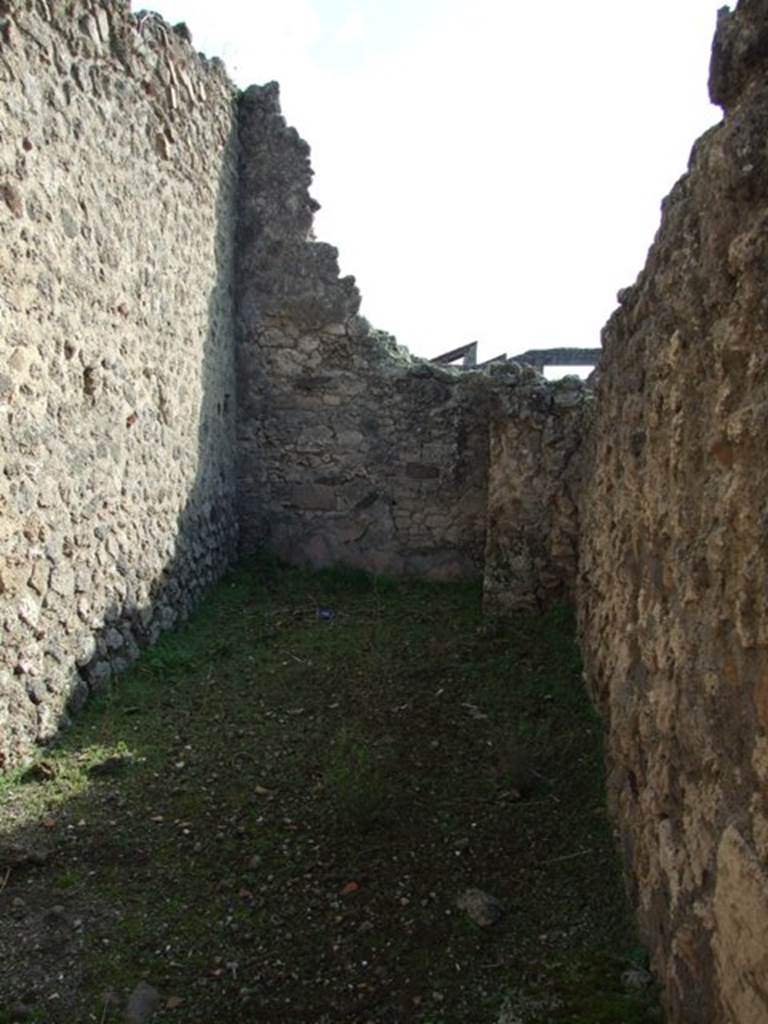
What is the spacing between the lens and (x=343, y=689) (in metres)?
4.86

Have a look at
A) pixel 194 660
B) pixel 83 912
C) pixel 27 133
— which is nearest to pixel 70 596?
pixel 194 660

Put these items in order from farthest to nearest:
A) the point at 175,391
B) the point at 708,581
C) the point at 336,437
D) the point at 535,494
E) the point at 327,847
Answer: the point at 336,437 < the point at 175,391 < the point at 535,494 < the point at 327,847 < the point at 708,581

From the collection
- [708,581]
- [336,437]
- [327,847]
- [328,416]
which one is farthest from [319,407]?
[708,581]

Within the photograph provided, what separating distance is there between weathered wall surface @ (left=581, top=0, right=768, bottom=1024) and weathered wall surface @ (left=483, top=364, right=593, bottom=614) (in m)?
2.27

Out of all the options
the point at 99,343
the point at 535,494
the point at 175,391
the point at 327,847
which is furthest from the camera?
the point at 175,391

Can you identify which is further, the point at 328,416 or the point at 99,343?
the point at 328,416

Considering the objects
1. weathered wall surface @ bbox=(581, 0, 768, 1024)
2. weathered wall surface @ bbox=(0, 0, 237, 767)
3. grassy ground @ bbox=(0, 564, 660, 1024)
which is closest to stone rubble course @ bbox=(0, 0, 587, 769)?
weathered wall surface @ bbox=(0, 0, 237, 767)

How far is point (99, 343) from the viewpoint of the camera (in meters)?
4.82

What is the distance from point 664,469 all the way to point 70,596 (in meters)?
3.01

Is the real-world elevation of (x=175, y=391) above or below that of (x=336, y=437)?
above

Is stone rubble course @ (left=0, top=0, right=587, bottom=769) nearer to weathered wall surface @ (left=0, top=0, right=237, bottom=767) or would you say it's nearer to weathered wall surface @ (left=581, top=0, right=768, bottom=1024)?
weathered wall surface @ (left=0, top=0, right=237, bottom=767)

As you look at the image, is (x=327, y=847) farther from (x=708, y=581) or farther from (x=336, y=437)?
(x=336, y=437)

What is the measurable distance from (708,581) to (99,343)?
3.63m

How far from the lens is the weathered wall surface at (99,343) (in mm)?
4016
